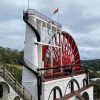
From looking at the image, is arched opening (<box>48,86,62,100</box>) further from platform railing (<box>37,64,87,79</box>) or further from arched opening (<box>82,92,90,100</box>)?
arched opening (<box>82,92,90,100</box>)

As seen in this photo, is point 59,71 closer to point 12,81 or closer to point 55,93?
point 55,93

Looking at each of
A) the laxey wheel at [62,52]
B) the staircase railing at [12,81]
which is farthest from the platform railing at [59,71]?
the staircase railing at [12,81]

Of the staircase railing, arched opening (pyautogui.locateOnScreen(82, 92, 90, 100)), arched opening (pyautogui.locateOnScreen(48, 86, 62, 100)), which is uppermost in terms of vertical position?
the staircase railing

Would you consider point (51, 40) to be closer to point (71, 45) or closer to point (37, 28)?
point (37, 28)

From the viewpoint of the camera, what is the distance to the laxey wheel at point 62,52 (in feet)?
118

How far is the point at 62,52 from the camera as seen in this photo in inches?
1651

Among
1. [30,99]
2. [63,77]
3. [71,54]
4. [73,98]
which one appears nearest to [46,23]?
[63,77]

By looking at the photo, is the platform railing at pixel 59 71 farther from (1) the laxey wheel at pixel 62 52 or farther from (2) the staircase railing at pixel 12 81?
(2) the staircase railing at pixel 12 81

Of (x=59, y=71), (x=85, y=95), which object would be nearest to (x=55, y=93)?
(x=59, y=71)

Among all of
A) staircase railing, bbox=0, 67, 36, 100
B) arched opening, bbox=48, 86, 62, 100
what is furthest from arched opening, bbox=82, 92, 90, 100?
staircase railing, bbox=0, 67, 36, 100

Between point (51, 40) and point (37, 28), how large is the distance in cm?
574

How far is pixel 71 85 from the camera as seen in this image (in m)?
35.1

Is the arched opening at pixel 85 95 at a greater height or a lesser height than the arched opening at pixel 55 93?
lesser

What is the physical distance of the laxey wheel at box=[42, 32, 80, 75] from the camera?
118ft
